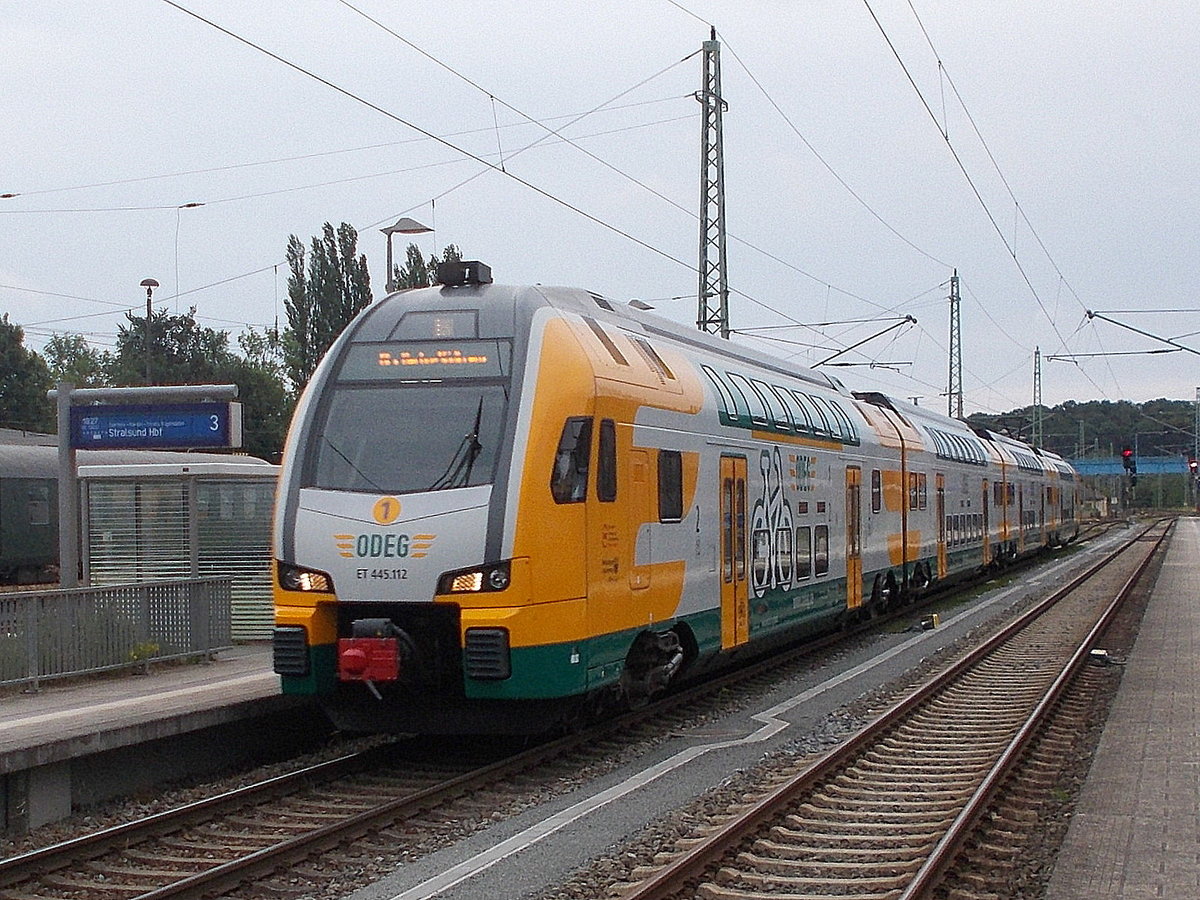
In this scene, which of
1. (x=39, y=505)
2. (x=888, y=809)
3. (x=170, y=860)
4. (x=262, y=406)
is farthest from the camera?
(x=262, y=406)

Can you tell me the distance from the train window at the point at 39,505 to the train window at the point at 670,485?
866 inches

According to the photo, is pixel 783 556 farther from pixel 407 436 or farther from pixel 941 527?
pixel 941 527

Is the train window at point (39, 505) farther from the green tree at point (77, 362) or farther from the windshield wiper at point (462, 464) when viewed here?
the green tree at point (77, 362)

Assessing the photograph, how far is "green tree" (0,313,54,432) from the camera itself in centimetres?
6725

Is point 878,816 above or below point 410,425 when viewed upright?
below

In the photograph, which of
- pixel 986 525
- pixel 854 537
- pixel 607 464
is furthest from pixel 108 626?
pixel 986 525

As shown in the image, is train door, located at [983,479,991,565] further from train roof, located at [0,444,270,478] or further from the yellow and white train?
the yellow and white train

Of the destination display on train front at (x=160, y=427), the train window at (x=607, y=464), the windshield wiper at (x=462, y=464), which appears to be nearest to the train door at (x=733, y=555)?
the train window at (x=607, y=464)

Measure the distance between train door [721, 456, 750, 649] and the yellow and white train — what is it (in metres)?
0.04

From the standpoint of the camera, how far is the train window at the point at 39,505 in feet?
101

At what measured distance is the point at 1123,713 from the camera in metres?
13.2

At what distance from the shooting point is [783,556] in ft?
51.5

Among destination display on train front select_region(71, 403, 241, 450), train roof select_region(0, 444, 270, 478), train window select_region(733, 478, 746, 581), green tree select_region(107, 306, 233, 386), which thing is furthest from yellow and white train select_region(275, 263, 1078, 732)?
green tree select_region(107, 306, 233, 386)

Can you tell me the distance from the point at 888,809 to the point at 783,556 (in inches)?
240
